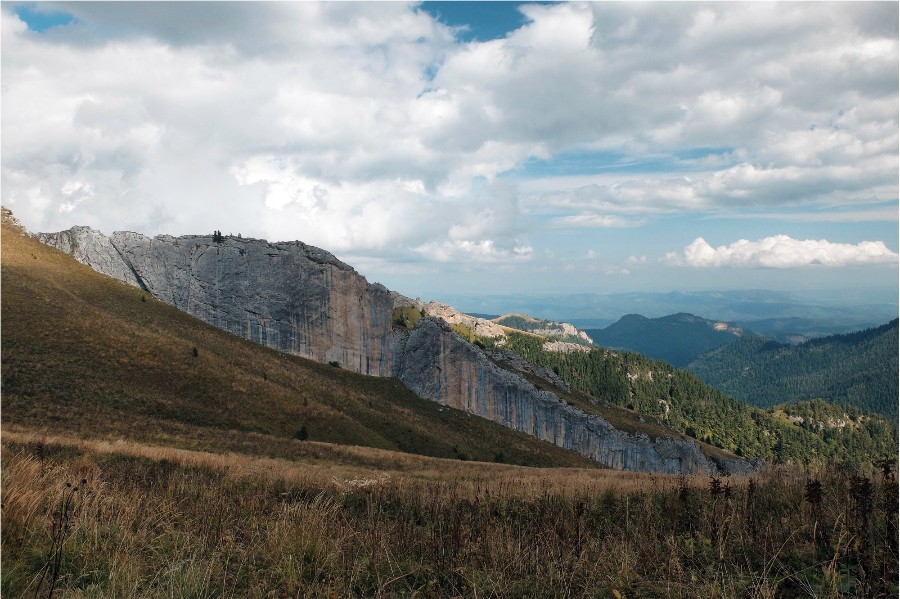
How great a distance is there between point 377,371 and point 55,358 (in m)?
67.3

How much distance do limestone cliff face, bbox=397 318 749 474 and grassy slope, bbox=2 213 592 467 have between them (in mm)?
15678

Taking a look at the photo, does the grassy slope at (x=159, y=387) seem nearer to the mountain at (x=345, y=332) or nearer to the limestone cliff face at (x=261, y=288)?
the mountain at (x=345, y=332)

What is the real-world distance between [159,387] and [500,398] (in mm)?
69091

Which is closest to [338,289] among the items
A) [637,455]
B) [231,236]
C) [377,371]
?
[377,371]

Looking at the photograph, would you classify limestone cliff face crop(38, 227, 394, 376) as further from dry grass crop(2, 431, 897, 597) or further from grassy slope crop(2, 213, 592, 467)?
dry grass crop(2, 431, 897, 597)

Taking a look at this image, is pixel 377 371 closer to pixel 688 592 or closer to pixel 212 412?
pixel 212 412

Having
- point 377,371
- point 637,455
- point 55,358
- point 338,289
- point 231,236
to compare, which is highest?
point 231,236

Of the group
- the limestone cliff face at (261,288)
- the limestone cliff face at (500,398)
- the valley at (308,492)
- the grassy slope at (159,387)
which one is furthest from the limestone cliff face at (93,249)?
the limestone cliff face at (500,398)

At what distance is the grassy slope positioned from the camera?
3353cm

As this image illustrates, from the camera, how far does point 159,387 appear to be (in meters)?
44.0

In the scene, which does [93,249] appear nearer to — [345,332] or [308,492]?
[345,332]

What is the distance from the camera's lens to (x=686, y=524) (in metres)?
7.64

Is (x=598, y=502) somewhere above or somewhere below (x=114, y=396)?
above

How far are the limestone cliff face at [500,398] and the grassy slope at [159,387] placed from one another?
15678 mm
